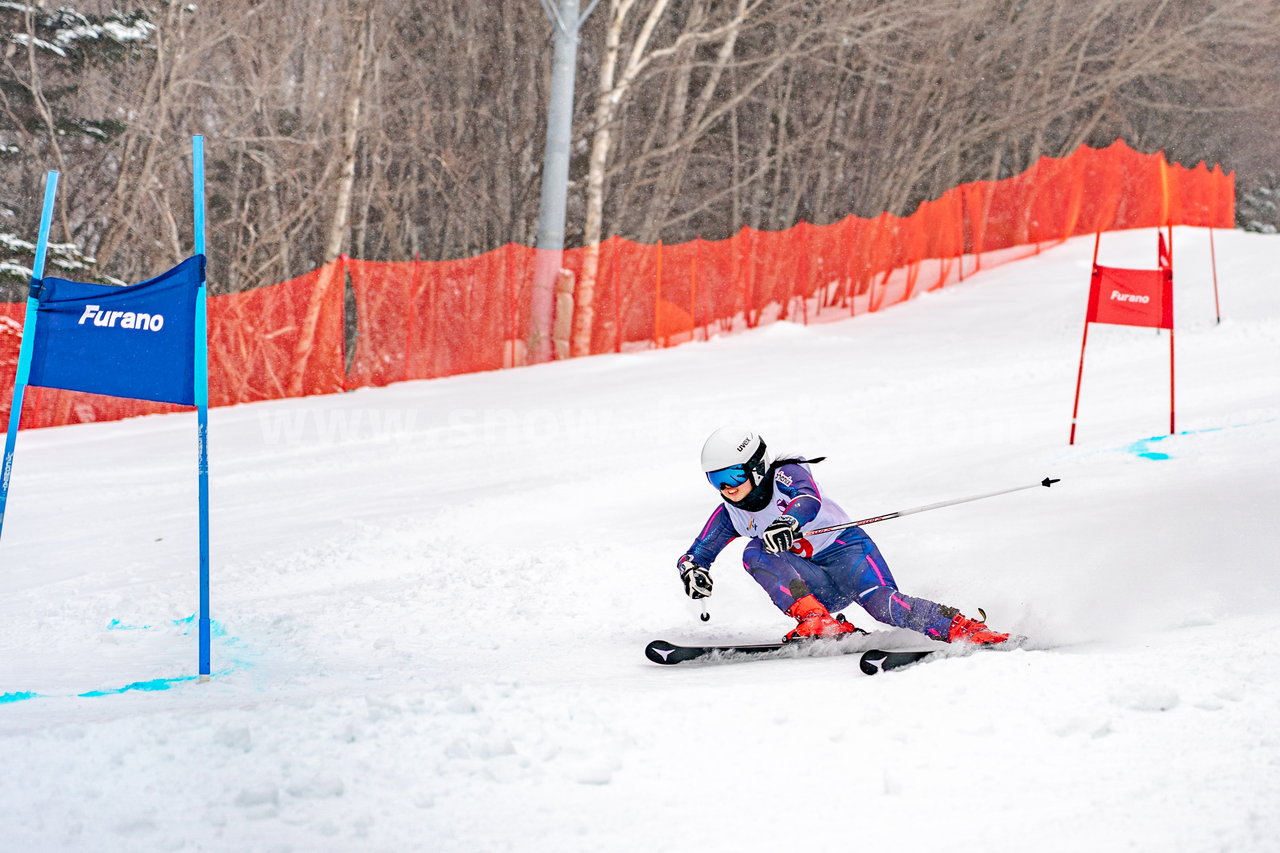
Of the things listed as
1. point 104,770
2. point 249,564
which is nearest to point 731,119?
A: point 249,564

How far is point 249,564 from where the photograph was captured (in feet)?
26.3

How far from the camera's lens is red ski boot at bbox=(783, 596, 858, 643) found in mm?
5562

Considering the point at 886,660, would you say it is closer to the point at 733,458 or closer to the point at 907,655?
the point at 907,655

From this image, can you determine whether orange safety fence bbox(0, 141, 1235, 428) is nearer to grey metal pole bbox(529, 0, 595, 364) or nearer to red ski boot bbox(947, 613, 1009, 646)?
grey metal pole bbox(529, 0, 595, 364)

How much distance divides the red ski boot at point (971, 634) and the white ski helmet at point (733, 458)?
1067 mm

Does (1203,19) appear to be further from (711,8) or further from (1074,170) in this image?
(711,8)

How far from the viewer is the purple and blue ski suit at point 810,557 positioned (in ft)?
18.4

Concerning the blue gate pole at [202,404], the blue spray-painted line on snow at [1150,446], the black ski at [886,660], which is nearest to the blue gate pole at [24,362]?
the blue gate pole at [202,404]

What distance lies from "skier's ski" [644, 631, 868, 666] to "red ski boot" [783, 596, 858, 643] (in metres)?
0.04

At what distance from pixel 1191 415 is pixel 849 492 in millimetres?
3511

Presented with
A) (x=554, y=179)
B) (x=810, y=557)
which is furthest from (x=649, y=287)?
(x=810, y=557)

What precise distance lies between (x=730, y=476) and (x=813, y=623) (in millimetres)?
772

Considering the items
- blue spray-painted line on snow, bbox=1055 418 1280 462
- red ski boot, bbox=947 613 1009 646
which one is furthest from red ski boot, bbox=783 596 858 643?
blue spray-painted line on snow, bbox=1055 418 1280 462
